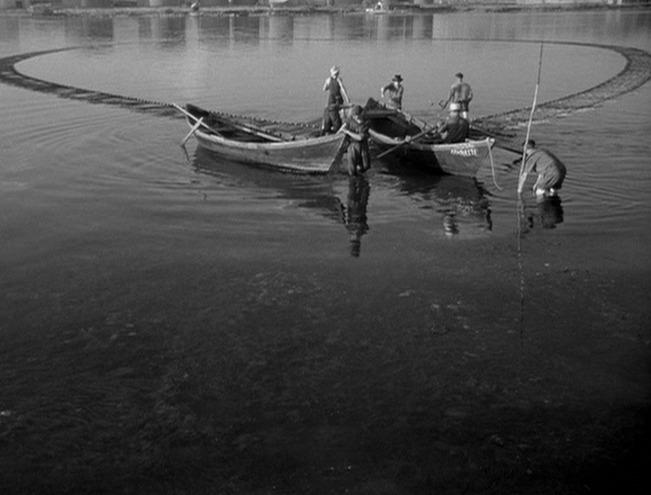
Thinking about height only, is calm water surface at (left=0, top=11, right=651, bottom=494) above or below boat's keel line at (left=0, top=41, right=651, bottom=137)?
below

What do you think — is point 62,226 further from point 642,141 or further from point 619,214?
point 642,141

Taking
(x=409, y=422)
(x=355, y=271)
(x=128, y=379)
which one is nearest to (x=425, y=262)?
(x=355, y=271)

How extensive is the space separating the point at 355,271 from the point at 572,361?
486cm

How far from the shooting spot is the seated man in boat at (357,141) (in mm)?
19703

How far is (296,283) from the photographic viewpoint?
44.6 ft

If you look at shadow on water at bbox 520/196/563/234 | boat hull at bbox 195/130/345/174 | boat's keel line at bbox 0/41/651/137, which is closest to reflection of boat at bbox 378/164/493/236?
shadow on water at bbox 520/196/563/234

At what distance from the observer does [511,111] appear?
3139 cm

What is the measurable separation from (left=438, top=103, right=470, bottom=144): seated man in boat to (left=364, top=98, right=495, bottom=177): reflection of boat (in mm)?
459

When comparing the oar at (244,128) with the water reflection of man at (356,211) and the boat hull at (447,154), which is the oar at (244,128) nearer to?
the boat hull at (447,154)

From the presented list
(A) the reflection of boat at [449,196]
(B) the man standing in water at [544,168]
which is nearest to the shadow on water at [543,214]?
(B) the man standing in water at [544,168]

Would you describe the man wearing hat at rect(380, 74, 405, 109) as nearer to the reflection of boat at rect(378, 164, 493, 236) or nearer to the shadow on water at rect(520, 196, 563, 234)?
the reflection of boat at rect(378, 164, 493, 236)

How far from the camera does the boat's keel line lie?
94.4 feet

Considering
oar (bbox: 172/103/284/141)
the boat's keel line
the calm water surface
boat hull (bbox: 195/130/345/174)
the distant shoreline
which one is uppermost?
the distant shoreline

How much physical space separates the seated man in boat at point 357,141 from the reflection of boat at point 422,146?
1393 mm
